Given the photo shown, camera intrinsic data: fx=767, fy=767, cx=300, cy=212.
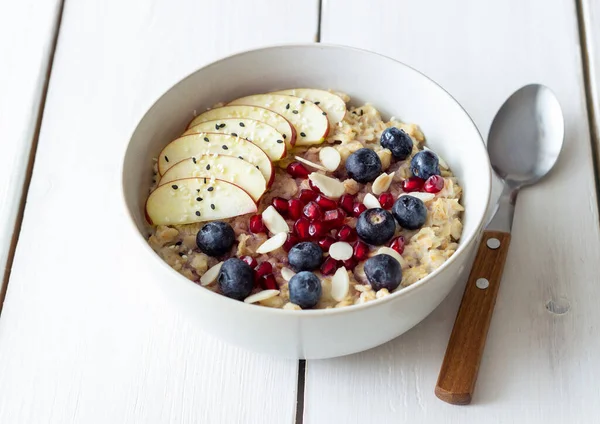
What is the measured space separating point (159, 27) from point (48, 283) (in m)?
1.13

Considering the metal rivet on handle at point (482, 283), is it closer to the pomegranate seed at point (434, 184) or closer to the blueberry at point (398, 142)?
the pomegranate seed at point (434, 184)

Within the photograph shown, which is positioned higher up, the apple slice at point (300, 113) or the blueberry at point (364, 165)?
the apple slice at point (300, 113)

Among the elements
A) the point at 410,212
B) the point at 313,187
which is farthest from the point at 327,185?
the point at 410,212

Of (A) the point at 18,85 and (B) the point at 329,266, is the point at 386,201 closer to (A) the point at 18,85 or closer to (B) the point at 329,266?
(B) the point at 329,266

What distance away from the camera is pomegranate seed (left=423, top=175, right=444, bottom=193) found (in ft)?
6.99

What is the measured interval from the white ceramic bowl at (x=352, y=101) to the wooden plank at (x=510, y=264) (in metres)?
0.16

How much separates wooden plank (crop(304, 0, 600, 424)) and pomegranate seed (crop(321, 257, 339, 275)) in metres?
0.28

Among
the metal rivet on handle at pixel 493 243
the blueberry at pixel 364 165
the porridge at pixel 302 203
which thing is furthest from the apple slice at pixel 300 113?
the metal rivet on handle at pixel 493 243

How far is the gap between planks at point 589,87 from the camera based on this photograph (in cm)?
255

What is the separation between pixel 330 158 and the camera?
2225mm

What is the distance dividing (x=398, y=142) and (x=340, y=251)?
0.41 meters

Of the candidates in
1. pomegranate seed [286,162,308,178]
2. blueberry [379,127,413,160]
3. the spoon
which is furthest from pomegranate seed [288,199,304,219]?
the spoon

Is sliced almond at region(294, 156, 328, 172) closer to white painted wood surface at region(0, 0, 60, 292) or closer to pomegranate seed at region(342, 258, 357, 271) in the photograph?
pomegranate seed at region(342, 258, 357, 271)

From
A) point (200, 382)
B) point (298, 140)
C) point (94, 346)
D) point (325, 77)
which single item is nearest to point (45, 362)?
point (94, 346)
